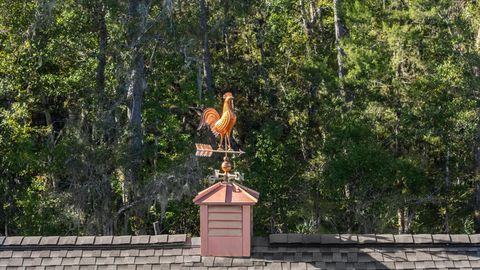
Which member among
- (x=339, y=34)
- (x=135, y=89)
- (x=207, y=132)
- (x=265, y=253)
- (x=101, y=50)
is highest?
(x=339, y=34)

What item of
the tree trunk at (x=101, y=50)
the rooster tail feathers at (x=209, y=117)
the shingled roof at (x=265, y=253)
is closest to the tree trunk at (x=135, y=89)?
the tree trunk at (x=101, y=50)

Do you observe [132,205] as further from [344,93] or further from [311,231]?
[344,93]

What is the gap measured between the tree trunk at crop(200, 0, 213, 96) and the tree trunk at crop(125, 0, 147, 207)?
157cm

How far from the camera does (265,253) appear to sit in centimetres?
873

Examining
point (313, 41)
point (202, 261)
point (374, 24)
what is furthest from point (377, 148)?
point (202, 261)

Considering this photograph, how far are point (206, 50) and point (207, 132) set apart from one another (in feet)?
6.39

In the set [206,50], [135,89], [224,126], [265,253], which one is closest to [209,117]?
[224,126]

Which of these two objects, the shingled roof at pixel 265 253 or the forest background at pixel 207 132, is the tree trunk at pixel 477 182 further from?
the shingled roof at pixel 265 253

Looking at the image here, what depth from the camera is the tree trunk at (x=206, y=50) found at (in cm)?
1830

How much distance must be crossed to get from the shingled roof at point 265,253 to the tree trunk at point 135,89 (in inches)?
313

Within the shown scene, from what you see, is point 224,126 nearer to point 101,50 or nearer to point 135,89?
point 135,89

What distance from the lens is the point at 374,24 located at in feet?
59.4

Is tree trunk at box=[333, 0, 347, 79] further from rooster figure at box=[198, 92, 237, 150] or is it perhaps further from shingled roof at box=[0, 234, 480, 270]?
shingled roof at box=[0, 234, 480, 270]

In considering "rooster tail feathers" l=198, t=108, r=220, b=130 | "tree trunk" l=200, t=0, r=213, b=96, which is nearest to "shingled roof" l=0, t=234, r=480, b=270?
"rooster tail feathers" l=198, t=108, r=220, b=130
